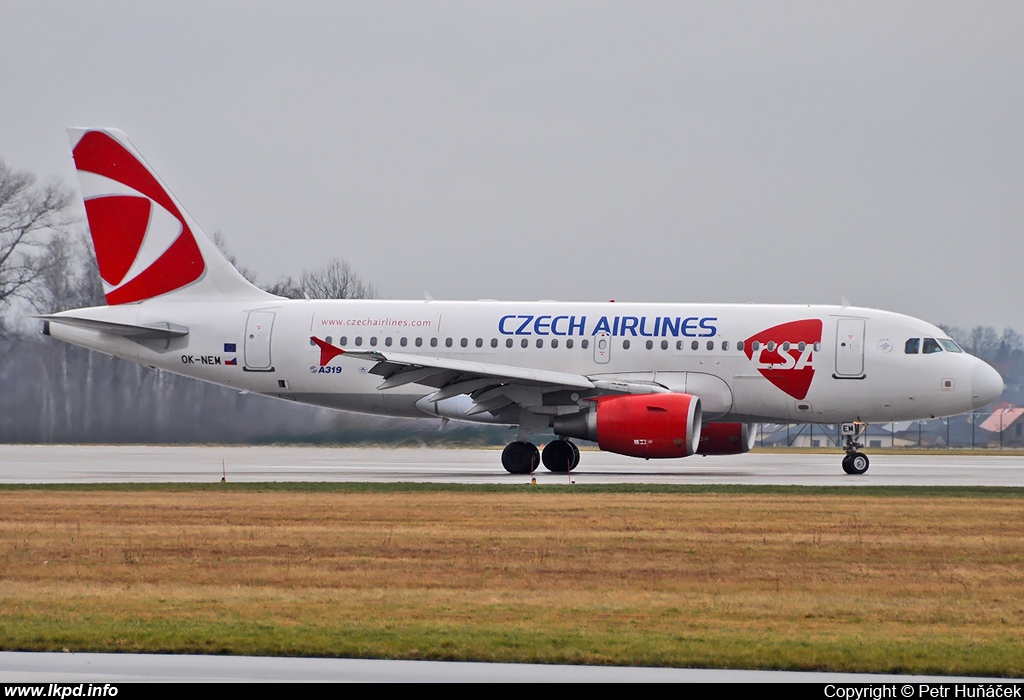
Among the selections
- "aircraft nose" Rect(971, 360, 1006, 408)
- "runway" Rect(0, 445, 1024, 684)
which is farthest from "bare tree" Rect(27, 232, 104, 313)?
"aircraft nose" Rect(971, 360, 1006, 408)

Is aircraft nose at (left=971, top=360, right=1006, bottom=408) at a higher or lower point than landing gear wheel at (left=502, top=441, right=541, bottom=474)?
higher

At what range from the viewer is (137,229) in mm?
30469

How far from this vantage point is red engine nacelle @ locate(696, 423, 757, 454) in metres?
29.6

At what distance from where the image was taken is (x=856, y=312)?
28016mm

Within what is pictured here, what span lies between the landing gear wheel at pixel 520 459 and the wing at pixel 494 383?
90 cm

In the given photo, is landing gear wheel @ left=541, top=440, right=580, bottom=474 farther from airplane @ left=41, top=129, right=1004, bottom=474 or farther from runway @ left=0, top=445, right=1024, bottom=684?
runway @ left=0, top=445, right=1024, bottom=684

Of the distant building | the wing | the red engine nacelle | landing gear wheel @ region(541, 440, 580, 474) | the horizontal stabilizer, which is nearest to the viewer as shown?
the wing

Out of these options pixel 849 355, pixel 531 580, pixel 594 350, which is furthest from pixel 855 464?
pixel 531 580

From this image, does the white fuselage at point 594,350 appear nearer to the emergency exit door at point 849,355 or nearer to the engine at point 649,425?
the emergency exit door at point 849,355

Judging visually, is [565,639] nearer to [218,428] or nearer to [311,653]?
[311,653]

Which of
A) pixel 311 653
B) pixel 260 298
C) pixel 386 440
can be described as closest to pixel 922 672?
pixel 311 653

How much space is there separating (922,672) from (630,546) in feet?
19.8

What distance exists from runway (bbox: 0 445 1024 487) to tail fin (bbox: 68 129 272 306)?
162 inches

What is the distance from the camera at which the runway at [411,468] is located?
2525 cm
